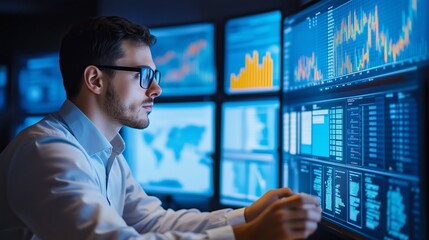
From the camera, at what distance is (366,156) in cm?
101

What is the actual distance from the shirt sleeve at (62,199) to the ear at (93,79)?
9.5 inches

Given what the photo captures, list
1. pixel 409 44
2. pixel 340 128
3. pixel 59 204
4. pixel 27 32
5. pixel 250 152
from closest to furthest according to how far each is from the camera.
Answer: pixel 409 44 → pixel 59 204 → pixel 340 128 → pixel 250 152 → pixel 27 32

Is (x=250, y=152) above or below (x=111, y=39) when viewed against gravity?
below

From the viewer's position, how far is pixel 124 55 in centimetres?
137

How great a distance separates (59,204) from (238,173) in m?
1.36

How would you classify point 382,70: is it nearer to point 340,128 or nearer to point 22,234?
point 340,128

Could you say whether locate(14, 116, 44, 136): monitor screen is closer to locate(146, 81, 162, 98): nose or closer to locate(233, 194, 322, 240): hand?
locate(146, 81, 162, 98): nose

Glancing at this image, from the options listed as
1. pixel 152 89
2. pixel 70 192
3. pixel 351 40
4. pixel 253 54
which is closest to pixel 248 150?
pixel 253 54

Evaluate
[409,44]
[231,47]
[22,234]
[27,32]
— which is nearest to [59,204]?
[22,234]

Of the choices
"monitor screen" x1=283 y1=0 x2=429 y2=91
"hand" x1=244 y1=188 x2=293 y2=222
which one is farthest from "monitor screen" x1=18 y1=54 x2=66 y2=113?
"hand" x1=244 y1=188 x2=293 y2=222

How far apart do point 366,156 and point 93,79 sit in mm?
784

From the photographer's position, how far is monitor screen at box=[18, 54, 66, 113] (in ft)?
10.1

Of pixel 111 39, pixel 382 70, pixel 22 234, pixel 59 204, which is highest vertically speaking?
pixel 111 39

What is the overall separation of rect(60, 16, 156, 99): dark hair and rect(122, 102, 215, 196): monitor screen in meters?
1.07
